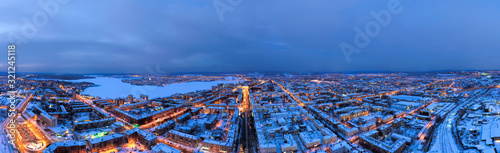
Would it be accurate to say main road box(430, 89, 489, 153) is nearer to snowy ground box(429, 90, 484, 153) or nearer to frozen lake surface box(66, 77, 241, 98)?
snowy ground box(429, 90, 484, 153)

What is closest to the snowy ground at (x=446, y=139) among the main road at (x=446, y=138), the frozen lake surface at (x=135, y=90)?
the main road at (x=446, y=138)

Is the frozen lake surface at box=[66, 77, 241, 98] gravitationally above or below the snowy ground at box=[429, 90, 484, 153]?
above

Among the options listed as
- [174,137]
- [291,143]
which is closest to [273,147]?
[291,143]

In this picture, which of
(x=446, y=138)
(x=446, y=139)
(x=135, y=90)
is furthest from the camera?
(x=135, y=90)

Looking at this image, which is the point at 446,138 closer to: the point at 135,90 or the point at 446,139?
the point at 446,139

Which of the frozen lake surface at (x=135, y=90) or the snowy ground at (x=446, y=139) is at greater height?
the frozen lake surface at (x=135, y=90)

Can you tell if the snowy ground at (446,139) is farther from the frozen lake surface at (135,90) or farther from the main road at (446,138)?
the frozen lake surface at (135,90)

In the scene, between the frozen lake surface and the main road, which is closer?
the main road

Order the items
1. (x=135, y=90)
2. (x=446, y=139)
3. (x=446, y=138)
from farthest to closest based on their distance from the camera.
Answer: (x=135, y=90), (x=446, y=138), (x=446, y=139)

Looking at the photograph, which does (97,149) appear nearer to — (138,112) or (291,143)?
(138,112)

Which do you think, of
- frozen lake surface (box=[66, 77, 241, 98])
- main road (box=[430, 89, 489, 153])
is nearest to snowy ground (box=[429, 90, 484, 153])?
main road (box=[430, 89, 489, 153])

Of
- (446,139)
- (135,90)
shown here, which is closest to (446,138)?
(446,139)
